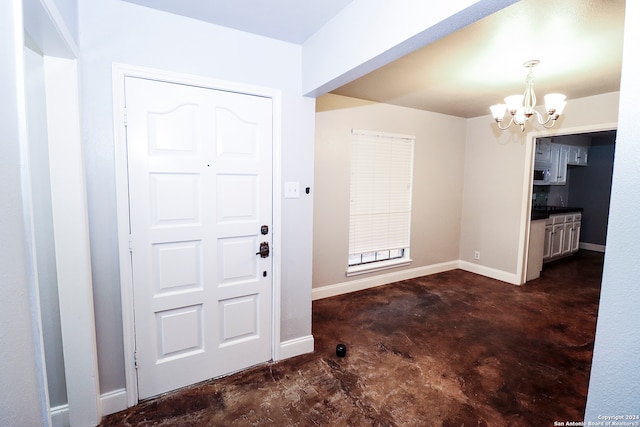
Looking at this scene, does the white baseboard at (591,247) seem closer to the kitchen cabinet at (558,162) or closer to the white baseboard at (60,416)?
the kitchen cabinet at (558,162)

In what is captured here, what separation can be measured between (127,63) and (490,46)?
248cm

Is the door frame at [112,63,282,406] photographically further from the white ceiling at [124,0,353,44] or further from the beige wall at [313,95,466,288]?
the beige wall at [313,95,466,288]

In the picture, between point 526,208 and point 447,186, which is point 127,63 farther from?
point 526,208

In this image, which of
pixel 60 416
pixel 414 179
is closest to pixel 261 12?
pixel 60 416

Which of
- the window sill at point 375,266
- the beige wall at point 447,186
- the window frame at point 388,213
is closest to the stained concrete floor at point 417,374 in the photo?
the window sill at point 375,266

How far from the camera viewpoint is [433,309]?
339 centimetres

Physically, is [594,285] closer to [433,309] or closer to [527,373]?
[433,309]

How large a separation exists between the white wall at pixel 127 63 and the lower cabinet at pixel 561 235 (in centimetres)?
498

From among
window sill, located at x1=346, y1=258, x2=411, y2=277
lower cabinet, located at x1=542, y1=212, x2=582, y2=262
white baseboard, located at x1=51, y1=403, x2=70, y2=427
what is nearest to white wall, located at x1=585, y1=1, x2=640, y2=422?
white baseboard, located at x1=51, y1=403, x2=70, y2=427

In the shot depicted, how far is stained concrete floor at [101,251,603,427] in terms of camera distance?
1.83 meters

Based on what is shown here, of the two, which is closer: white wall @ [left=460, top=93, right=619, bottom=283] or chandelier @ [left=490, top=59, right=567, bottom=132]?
chandelier @ [left=490, top=59, right=567, bottom=132]

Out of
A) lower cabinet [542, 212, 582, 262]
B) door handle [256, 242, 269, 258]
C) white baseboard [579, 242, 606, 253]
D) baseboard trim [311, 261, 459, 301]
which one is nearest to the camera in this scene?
door handle [256, 242, 269, 258]

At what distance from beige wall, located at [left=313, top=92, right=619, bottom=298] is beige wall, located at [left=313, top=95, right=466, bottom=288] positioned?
0.01 m

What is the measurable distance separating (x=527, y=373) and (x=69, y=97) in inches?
138
